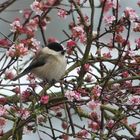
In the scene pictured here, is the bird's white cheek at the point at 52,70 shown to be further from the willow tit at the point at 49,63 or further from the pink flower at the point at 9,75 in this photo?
the pink flower at the point at 9,75

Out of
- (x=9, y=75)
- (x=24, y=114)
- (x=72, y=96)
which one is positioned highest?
(x=9, y=75)

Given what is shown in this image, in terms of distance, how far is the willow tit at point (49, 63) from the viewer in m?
3.53

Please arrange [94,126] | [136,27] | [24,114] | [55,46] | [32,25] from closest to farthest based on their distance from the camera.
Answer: [24,114], [94,126], [136,27], [32,25], [55,46]

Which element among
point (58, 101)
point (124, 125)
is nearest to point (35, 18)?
point (58, 101)

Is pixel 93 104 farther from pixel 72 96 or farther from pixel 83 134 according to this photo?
pixel 83 134

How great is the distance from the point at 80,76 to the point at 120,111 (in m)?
0.29

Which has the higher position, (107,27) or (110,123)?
(107,27)

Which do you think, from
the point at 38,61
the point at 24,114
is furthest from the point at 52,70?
the point at 24,114

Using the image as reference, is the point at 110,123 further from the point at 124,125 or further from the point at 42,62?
the point at 42,62

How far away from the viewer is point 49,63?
3.67m

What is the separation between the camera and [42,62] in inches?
143

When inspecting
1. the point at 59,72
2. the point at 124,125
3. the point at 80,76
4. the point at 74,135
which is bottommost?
the point at 74,135

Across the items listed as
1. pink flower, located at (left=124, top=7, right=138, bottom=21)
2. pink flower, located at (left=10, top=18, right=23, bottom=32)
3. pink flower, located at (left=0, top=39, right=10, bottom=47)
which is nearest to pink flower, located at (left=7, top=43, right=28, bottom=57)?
pink flower, located at (left=10, top=18, right=23, bottom=32)

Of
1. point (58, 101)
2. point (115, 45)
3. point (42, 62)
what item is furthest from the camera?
point (42, 62)
